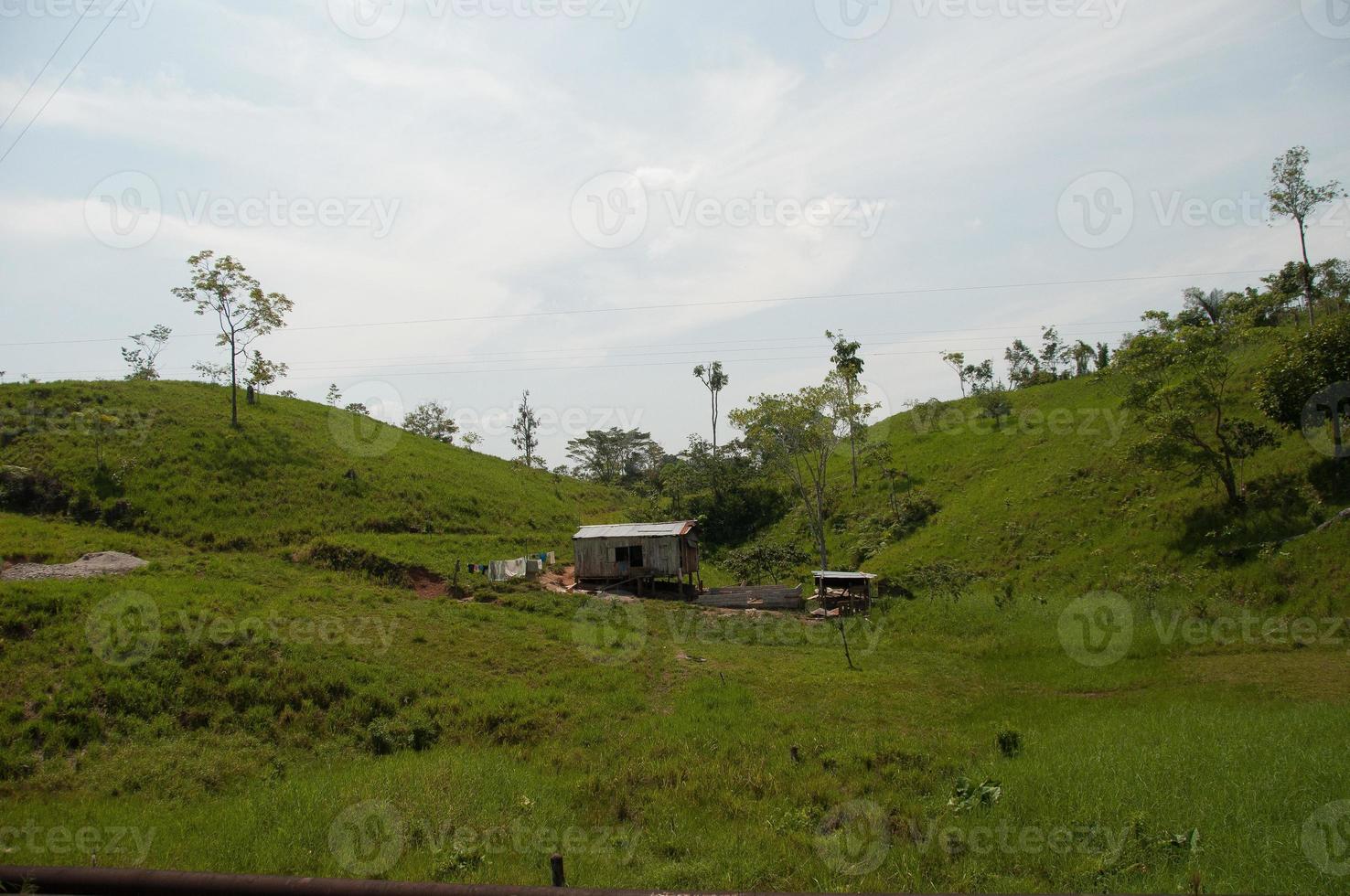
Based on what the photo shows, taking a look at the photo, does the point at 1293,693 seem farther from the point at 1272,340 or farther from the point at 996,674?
the point at 1272,340

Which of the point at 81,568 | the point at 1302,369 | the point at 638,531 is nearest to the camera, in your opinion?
the point at 81,568

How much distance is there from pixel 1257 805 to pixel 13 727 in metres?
19.5

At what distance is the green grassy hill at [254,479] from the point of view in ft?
105

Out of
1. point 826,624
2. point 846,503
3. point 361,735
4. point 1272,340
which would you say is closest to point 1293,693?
point 826,624

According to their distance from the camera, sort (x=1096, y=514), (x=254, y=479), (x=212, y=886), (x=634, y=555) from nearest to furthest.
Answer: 1. (x=212, y=886)
2. (x=1096, y=514)
3. (x=634, y=555)
4. (x=254, y=479)

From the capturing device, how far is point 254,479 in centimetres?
3738

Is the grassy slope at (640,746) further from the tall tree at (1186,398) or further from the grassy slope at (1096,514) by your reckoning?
the tall tree at (1186,398)

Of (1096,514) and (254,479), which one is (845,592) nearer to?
(1096,514)

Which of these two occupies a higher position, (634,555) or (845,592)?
(634,555)

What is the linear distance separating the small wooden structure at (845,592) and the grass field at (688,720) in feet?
7.90

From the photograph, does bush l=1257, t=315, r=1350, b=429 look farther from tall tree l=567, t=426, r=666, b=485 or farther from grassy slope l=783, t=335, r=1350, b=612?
tall tree l=567, t=426, r=666, b=485

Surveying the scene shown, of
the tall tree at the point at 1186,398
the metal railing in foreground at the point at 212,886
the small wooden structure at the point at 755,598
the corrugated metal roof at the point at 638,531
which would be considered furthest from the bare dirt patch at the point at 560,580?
the metal railing in foreground at the point at 212,886

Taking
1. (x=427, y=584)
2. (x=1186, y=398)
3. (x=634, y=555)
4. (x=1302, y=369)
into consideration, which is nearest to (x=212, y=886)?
(x=427, y=584)

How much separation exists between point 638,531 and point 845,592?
1123 centimetres
